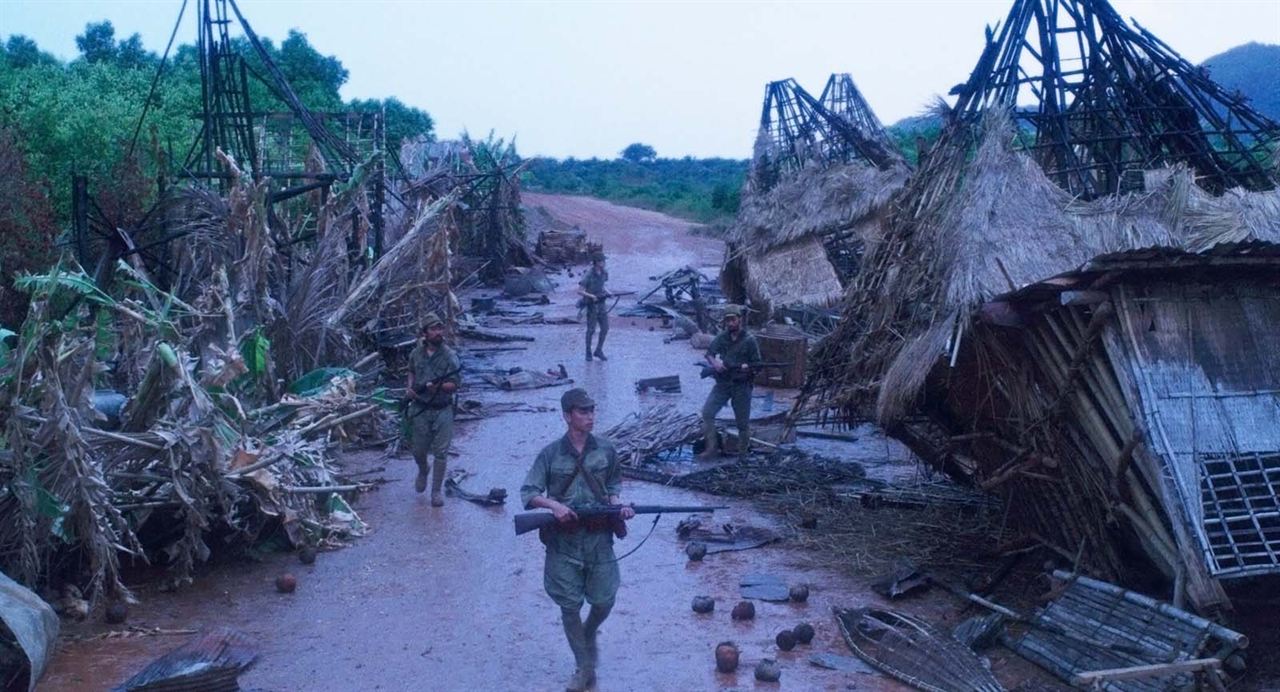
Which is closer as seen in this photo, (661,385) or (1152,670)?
(1152,670)

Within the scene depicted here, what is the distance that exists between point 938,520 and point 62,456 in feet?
21.9

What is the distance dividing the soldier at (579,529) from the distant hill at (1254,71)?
28.2 meters

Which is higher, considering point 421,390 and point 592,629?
point 421,390

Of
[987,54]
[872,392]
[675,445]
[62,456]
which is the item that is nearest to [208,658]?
[62,456]

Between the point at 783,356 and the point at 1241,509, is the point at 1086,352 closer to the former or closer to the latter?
the point at 1241,509

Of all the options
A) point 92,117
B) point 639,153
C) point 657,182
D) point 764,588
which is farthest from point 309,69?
point 639,153

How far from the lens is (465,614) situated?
8.28 meters

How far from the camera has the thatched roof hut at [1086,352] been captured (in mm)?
7160

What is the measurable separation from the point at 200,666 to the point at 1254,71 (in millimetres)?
38419

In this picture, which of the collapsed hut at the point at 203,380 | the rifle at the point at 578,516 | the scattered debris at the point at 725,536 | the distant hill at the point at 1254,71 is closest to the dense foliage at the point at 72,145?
the collapsed hut at the point at 203,380

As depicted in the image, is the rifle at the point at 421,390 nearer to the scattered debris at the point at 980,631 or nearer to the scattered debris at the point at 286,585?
the scattered debris at the point at 286,585

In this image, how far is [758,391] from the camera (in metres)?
17.4

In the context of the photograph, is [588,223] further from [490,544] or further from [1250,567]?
[1250,567]

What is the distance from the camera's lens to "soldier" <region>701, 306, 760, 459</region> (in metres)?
12.6
